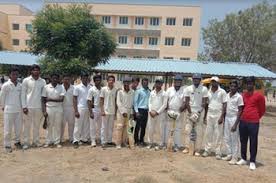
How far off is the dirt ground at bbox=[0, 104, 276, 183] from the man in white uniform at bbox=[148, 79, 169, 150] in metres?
0.49

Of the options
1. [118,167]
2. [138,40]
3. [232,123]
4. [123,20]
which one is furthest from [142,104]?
[123,20]

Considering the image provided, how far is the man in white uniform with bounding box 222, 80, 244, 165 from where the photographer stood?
26.0ft

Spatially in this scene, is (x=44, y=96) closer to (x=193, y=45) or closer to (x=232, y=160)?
(x=232, y=160)

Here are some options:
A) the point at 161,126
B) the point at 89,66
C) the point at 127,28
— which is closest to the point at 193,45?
the point at 127,28

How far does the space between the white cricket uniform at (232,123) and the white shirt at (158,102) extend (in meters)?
1.49

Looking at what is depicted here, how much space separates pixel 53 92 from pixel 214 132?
12.4ft

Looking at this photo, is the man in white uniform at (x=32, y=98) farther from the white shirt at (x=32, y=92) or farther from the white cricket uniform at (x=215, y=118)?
the white cricket uniform at (x=215, y=118)

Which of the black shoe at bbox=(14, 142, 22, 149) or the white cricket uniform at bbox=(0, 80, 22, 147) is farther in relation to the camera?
the black shoe at bbox=(14, 142, 22, 149)

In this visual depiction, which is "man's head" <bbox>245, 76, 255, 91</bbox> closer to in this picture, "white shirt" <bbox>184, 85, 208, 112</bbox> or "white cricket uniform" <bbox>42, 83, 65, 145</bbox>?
"white shirt" <bbox>184, 85, 208, 112</bbox>

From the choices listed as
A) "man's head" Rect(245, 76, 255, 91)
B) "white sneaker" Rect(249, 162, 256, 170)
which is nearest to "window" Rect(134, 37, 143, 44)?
"man's head" Rect(245, 76, 255, 91)

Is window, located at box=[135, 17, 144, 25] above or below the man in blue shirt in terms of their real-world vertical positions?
above

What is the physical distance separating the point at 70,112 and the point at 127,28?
4838 centimetres

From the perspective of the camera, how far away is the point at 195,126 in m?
8.65

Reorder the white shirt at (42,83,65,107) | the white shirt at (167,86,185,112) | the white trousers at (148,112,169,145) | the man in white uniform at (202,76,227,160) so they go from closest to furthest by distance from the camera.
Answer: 1. the man in white uniform at (202,76,227,160)
2. the white shirt at (42,83,65,107)
3. the white shirt at (167,86,185,112)
4. the white trousers at (148,112,169,145)
